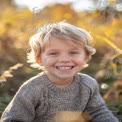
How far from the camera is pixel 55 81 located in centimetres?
342

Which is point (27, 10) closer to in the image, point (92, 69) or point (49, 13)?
point (49, 13)

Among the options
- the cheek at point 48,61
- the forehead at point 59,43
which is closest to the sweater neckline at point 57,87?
the cheek at point 48,61

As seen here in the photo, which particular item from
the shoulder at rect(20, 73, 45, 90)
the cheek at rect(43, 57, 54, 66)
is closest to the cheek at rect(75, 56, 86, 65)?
the cheek at rect(43, 57, 54, 66)

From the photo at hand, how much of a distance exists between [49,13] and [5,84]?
222 centimetres

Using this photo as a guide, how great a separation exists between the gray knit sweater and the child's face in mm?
102

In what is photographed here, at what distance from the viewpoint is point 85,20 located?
6.92m

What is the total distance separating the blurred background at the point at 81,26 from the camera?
438cm

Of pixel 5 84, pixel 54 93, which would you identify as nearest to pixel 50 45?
pixel 54 93

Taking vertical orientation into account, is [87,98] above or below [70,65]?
below

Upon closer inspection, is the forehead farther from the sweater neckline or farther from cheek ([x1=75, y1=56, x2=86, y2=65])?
the sweater neckline

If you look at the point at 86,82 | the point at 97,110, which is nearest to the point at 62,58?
the point at 86,82

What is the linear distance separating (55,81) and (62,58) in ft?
0.67

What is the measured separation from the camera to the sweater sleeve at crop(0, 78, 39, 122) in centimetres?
333

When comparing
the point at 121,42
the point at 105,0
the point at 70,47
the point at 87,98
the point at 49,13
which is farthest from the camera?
the point at 49,13
